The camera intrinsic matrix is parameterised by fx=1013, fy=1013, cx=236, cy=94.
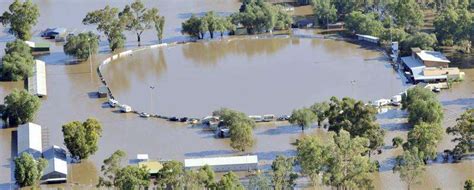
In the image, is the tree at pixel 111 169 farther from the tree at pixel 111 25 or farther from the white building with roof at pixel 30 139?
the tree at pixel 111 25

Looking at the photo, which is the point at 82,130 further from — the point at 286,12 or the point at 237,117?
the point at 286,12

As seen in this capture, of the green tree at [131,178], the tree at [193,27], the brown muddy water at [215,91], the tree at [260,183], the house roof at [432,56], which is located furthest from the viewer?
the tree at [193,27]

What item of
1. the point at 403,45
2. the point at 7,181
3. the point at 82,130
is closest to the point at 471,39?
the point at 403,45

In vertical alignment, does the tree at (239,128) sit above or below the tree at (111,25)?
below

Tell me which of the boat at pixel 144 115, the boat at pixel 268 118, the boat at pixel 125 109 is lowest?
the boat at pixel 268 118

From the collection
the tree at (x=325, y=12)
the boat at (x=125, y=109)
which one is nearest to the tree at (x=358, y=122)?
the boat at (x=125, y=109)

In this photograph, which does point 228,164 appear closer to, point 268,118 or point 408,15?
point 268,118

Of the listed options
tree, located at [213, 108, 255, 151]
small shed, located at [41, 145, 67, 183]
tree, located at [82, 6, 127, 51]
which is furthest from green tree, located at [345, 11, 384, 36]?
small shed, located at [41, 145, 67, 183]
